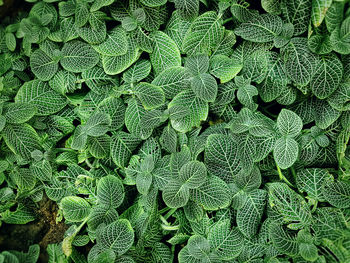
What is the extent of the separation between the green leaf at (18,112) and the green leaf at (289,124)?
1.08 metres

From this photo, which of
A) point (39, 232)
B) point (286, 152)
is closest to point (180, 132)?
point (286, 152)

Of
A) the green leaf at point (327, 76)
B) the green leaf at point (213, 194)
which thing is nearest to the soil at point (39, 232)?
the green leaf at point (213, 194)

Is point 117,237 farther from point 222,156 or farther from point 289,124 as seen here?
point 289,124

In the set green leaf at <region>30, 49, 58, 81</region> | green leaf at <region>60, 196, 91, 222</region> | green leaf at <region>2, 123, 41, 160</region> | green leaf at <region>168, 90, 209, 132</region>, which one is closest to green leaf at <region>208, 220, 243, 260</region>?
green leaf at <region>168, 90, 209, 132</region>

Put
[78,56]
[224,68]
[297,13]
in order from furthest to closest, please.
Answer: [78,56]
[224,68]
[297,13]

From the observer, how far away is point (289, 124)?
1.34m

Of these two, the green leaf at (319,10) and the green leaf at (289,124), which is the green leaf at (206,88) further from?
the green leaf at (319,10)

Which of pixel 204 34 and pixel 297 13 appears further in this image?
pixel 204 34

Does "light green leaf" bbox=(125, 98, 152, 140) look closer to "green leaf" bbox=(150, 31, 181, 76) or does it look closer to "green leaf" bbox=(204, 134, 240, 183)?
"green leaf" bbox=(150, 31, 181, 76)

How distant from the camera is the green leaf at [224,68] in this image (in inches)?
56.3

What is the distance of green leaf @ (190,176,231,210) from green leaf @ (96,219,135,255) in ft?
0.97

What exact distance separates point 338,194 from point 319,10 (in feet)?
2.30

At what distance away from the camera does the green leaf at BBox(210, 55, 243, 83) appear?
1431 mm

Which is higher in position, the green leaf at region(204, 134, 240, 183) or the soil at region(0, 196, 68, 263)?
the green leaf at region(204, 134, 240, 183)
